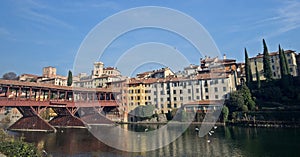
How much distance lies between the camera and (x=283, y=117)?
29781 millimetres

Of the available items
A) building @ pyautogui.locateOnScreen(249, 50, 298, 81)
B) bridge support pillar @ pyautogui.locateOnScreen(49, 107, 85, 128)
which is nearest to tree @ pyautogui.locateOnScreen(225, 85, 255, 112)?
building @ pyautogui.locateOnScreen(249, 50, 298, 81)

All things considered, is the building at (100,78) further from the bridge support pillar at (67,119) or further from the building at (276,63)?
the building at (276,63)

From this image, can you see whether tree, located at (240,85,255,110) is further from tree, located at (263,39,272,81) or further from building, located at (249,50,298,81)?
building, located at (249,50,298,81)

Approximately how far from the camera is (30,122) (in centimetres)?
3306

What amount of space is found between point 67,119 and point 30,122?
6.38 metres

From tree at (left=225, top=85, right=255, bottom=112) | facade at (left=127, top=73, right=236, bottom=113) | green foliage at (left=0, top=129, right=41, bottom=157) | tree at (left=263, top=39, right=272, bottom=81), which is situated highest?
tree at (left=263, top=39, right=272, bottom=81)

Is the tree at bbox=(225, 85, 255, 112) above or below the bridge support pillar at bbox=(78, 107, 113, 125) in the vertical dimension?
above

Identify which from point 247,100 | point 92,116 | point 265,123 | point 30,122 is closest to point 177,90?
point 247,100

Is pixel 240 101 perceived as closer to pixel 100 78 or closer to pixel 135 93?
pixel 135 93

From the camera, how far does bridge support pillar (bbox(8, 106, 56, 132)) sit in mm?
31969

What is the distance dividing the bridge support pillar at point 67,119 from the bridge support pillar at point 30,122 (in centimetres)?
530

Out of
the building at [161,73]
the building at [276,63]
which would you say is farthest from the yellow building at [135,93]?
the building at [276,63]

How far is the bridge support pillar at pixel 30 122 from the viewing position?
31969 millimetres

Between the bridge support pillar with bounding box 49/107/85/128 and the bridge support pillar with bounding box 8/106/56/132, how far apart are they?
17.4 ft
